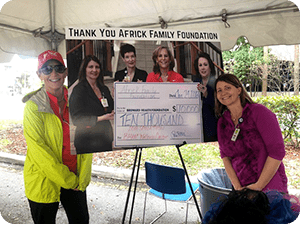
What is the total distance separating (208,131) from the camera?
1.98m

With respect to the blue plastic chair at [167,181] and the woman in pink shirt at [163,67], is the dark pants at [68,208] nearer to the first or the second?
the blue plastic chair at [167,181]

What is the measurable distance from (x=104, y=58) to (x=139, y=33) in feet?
1.16

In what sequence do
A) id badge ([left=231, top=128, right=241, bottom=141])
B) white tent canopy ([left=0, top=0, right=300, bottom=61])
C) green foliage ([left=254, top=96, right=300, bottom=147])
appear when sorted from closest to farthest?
id badge ([left=231, top=128, right=241, bottom=141]) < white tent canopy ([left=0, top=0, right=300, bottom=61]) < green foliage ([left=254, top=96, right=300, bottom=147])

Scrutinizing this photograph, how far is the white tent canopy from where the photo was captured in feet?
7.95

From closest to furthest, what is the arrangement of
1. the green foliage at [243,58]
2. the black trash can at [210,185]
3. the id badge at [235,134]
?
the id badge at [235,134] < the black trash can at [210,185] < the green foliage at [243,58]

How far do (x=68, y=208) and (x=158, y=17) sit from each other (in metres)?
2.19

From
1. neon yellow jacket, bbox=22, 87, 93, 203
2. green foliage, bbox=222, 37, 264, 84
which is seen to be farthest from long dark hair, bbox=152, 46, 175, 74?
green foliage, bbox=222, 37, 264, 84

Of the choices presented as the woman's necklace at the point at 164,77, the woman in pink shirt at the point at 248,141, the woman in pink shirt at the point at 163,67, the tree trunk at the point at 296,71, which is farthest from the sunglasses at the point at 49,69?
the tree trunk at the point at 296,71

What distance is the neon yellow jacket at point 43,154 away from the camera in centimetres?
178

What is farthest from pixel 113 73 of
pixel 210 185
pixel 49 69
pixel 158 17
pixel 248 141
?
pixel 210 185

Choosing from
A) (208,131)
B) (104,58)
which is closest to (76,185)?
(104,58)

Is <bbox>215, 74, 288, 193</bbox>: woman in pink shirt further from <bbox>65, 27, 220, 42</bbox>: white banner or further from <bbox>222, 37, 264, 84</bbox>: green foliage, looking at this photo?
<bbox>222, 37, 264, 84</bbox>: green foliage

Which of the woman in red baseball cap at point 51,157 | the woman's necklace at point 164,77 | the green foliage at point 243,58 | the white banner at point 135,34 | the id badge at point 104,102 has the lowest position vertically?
the woman in red baseball cap at point 51,157

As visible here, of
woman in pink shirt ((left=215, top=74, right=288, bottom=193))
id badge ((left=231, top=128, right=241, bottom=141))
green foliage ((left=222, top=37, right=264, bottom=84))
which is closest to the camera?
woman in pink shirt ((left=215, top=74, right=288, bottom=193))
